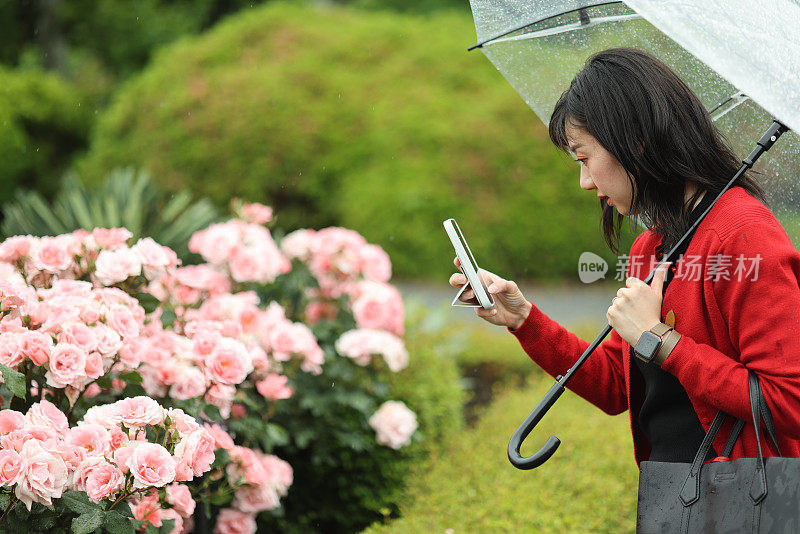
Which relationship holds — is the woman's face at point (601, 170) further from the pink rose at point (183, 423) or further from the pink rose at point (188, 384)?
the pink rose at point (188, 384)

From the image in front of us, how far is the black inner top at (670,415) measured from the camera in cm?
171

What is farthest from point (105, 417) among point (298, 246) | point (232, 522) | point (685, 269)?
point (298, 246)

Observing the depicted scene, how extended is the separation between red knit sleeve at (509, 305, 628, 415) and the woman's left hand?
1.29 ft

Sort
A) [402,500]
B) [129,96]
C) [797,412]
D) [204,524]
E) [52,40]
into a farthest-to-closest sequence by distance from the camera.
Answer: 1. [52,40]
2. [129,96]
3. [402,500]
4. [204,524]
5. [797,412]

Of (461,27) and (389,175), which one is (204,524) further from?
(461,27)

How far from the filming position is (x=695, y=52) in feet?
5.26

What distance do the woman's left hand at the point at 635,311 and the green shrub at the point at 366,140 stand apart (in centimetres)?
593

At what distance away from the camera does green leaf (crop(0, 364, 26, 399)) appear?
6.48 ft

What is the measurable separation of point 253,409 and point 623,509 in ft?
4.71

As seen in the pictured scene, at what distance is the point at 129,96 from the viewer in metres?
8.77

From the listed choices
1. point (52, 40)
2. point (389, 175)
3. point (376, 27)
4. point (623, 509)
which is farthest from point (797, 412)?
point (52, 40)

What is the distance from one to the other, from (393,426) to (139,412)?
1498 mm

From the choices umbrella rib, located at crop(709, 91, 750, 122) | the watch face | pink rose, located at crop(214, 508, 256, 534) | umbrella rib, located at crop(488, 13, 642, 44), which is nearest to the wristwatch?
the watch face

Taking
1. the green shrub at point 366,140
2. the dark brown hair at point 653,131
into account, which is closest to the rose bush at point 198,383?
the dark brown hair at point 653,131
